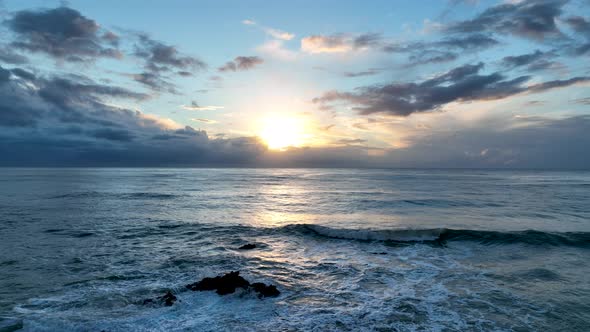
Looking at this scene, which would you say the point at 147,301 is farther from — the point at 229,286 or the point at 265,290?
the point at 265,290

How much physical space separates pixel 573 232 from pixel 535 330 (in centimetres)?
1730

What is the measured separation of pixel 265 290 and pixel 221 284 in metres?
1.77

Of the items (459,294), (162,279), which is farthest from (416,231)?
(162,279)

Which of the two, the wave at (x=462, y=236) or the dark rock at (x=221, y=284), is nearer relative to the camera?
the dark rock at (x=221, y=284)

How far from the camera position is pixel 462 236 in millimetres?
20781

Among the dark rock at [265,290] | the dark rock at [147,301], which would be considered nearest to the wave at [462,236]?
the dark rock at [265,290]

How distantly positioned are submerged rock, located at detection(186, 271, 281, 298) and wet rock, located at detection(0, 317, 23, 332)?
16.0 ft

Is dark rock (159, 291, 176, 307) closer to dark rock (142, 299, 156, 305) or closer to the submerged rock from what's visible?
dark rock (142, 299, 156, 305)

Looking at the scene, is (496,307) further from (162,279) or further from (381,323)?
(162,279)

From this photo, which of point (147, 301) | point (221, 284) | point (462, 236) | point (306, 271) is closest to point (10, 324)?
point (147, 301)

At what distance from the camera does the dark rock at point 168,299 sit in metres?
10.2

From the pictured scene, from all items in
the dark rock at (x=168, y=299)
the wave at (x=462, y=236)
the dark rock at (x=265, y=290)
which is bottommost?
the wave at (x=462, y=236)

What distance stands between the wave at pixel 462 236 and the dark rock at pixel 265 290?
10.5 meters

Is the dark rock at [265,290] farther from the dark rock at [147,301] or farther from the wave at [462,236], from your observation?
the wave at [462,236]
